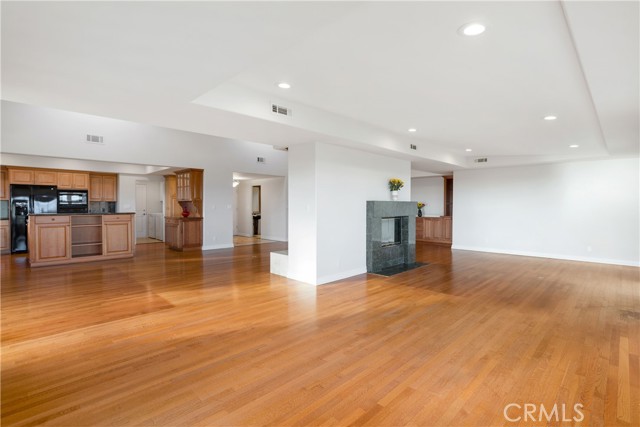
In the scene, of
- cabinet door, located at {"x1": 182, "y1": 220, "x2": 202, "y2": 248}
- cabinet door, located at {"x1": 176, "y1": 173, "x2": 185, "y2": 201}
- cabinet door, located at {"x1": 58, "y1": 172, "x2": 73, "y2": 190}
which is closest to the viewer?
cabinet door, located at {"x1": 58, "y1": 172, "x2": 73, "y2": 190}

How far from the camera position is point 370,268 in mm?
6160

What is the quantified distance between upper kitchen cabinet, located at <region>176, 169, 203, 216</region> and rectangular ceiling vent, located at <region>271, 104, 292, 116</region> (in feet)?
19.3

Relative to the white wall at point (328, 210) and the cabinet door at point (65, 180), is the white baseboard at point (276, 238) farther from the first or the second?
the cabinet door at point (65, 180)

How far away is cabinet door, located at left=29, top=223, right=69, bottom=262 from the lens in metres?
6.47

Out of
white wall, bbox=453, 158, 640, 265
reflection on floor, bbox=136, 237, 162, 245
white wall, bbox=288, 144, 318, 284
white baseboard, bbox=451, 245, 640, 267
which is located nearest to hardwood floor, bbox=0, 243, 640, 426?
white wall, bbox=288, 144, 318, 284

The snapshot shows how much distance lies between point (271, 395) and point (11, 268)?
690 cm

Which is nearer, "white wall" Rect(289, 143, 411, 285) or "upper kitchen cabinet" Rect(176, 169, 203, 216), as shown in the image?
"white wall" Rect(289, 143, 411, 285)

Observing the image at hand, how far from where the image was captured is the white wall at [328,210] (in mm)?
5242

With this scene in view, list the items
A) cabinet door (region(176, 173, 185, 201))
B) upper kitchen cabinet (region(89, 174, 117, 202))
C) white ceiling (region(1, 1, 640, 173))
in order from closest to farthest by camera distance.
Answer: white ceiling (region(1, 1, 640, 173))
upper kitchen cabinet (region(89, 174, 117, 202))
cabinet door (region(176, 173, 185, 201))

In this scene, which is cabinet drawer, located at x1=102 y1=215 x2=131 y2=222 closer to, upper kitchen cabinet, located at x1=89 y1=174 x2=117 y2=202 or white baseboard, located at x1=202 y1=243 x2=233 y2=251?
white baseboard, located at x1=202 y1=243 x2=233 y2=251

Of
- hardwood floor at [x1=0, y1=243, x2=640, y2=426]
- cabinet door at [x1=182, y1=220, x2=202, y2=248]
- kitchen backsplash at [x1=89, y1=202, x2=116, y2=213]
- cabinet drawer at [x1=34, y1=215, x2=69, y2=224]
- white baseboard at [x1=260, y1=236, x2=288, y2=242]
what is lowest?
hardwood floor at [x1=0, y1=243, x2=640, y2=426]

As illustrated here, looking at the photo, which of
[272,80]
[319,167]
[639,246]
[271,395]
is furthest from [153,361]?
[639,246]

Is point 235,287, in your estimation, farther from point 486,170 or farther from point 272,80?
point 486,170

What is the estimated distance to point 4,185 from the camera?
784 cm
